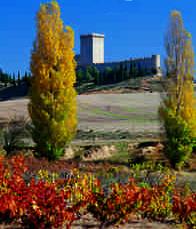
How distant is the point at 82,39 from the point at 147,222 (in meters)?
166

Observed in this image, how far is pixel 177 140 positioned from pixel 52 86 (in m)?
7.42

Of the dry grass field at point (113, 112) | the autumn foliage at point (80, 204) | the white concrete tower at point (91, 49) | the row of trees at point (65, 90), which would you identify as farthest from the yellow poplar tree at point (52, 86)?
the white concrete tower at point (91, 49)

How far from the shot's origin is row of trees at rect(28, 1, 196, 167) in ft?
77.8

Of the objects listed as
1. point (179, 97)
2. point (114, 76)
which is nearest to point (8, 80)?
point (114, 76)

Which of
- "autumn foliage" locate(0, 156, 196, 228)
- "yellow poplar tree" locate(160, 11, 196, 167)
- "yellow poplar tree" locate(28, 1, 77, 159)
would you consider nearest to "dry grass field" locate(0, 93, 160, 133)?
"yellow poplar tree" locate(160, 11, 196, 167)

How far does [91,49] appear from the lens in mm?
165500

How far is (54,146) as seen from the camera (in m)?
23.8

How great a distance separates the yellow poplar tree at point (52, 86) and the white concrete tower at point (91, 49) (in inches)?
5391

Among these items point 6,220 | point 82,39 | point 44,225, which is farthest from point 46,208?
point 82,39

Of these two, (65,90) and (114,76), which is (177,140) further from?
(114,76)

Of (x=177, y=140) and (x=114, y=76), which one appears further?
(x=114, y=76)

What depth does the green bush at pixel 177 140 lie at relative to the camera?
23.4 m

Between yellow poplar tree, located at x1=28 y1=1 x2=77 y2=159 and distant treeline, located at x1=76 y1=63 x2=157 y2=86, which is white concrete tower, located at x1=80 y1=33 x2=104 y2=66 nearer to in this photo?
distant treeline, located at x1=76 y1=63 x2=157 y2=86

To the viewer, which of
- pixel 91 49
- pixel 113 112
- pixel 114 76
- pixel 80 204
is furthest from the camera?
pixel 91 49
